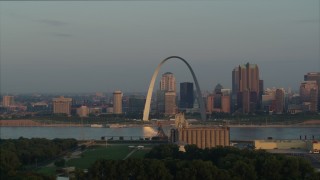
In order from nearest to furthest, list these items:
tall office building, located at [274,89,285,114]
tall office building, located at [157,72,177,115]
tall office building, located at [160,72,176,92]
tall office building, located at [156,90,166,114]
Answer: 1. tall office building, located at [274,89,285,114]
2. tall office building, located at [157,72,177,115]
3. tall office building, located at [156,90,166,114]
4. tall office building, located at [160,72,176,92]

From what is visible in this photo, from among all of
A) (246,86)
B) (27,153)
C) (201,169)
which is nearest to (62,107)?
(246,86)

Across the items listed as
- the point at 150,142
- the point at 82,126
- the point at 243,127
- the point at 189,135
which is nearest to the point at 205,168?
the point at 189,135

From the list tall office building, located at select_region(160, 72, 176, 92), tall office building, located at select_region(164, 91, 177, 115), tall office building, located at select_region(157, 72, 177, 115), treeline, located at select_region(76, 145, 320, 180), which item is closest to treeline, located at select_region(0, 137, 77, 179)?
treeline, located at select_region(76, 145, 320, 180)

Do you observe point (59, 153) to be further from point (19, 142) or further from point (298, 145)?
point (298, 145)

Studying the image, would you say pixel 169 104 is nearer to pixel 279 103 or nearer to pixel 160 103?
pixel 160 103

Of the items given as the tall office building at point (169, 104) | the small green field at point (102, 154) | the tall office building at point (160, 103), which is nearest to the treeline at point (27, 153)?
the small green field at point (102, 154)

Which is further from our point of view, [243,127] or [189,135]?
[243,127]

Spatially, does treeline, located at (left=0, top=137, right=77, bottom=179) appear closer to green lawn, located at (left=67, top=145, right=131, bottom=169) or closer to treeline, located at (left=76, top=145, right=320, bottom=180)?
green lawn, located at (left=67, top=145, right=131, bottom=169)
